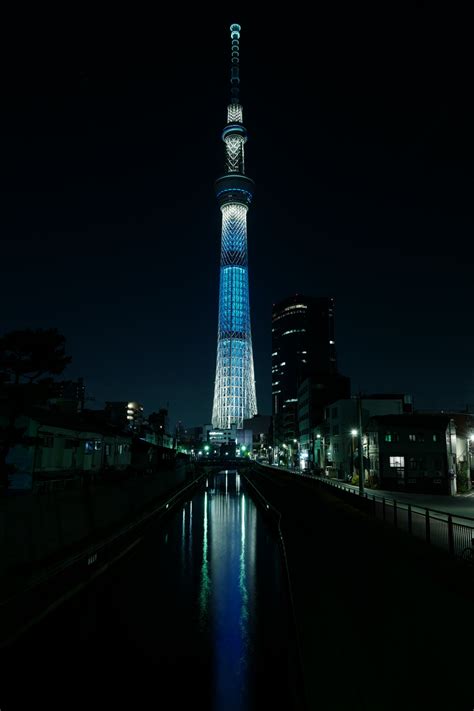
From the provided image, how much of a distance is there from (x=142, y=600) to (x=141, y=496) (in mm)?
18269

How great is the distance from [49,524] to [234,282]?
444ft

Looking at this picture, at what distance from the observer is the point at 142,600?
14047 mm

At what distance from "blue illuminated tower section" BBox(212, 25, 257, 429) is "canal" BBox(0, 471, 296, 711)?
13110cm

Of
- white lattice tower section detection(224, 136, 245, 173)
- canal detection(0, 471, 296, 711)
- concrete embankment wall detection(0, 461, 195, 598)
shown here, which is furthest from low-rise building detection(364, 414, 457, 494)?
white lattice tower section detection(224, 136, 245, 173)

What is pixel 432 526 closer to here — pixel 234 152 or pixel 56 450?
pixel 56 450

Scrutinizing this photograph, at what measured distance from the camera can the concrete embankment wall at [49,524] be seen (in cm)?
1264

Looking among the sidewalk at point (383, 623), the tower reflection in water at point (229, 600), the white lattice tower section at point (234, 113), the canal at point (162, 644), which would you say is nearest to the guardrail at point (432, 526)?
the sidewalk at point (383, 623)

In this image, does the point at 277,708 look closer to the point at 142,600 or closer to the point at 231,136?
the point at 142,600

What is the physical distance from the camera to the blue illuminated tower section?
148875mm

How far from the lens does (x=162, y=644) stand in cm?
1086

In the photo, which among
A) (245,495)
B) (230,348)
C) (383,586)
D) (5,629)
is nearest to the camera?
(5,629)

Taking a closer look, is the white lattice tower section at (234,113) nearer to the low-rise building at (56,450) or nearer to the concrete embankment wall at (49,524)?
the low-rise building at (56,450)

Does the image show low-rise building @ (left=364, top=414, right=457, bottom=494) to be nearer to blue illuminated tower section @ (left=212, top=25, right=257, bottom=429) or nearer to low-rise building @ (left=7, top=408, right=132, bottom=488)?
low-rise building @ (left=7, top=408, right=132, bottom=488)

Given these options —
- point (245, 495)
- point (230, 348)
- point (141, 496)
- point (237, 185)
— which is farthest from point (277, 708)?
point (237, 185)
